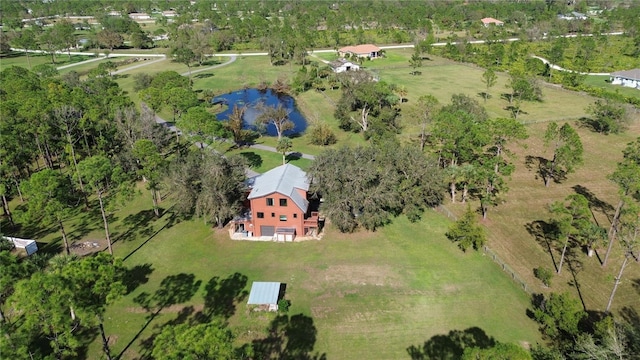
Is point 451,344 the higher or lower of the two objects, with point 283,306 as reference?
lower

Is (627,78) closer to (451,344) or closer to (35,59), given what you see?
(451,344)

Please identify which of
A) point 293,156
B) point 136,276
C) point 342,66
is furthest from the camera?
point 342,66

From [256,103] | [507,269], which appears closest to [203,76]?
[256,103]

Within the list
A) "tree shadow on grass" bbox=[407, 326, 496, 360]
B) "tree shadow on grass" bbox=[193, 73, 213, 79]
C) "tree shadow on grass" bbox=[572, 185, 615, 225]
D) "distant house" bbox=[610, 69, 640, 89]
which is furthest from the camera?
"tree shadow on grass" bbox=[193, 73, 213, 79]

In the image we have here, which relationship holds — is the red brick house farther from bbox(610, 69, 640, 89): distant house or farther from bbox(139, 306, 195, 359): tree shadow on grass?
bbox(610, 69, 640, 89): distant house

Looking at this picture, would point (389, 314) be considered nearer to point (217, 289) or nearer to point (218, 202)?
point (217, 289)

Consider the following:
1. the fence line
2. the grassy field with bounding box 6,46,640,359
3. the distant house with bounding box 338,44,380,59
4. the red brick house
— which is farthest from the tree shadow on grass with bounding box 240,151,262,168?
the distant house with bounding box 338,44,380,59

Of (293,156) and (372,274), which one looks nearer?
(372,274)
